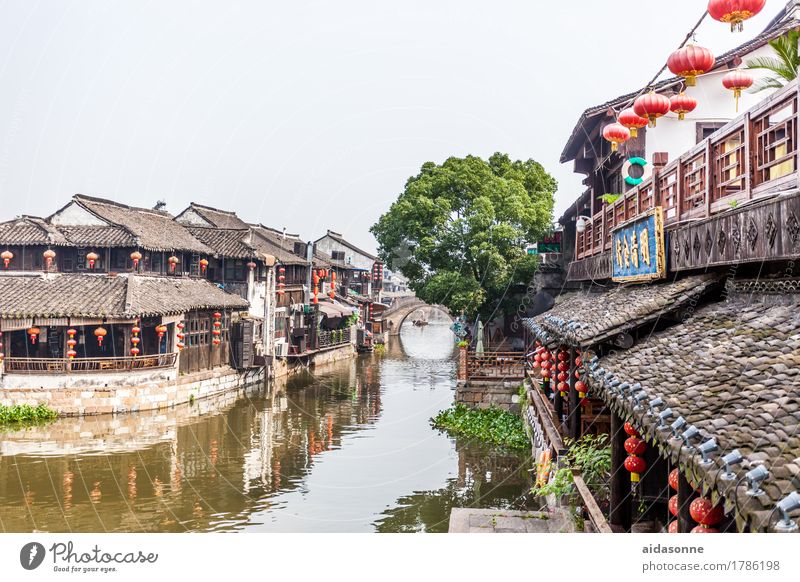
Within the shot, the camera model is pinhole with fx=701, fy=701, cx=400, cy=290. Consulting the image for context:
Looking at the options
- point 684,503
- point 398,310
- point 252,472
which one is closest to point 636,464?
point 684,503

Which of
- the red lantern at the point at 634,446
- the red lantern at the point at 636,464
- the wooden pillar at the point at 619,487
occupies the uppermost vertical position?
the red lantern at the point at 634,446

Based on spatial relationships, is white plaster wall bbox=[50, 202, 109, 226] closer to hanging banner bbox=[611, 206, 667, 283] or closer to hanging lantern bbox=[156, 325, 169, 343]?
hanging lantern bbox=[156, 325, 169, 343]

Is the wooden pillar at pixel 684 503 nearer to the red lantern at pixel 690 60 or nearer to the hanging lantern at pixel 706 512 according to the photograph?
the hanging lantern at pixel 706 512

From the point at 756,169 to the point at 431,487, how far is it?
10.6m

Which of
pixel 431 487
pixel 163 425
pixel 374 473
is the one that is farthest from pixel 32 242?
pixel 431 487

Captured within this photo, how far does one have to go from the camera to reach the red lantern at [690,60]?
7953 mm

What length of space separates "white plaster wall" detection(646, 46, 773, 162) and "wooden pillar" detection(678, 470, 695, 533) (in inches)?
431

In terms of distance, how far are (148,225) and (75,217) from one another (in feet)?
9.25

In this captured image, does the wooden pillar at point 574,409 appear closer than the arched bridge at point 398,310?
Yes

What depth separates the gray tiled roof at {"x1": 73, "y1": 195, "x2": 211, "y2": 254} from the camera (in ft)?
82.5

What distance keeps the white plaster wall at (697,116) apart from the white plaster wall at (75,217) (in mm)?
18937

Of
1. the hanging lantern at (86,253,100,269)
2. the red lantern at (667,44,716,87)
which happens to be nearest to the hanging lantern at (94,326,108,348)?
the hanging lantern at (86,253,100,269)

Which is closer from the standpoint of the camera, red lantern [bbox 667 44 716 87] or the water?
red lantern [bbox 667 44 716 87]

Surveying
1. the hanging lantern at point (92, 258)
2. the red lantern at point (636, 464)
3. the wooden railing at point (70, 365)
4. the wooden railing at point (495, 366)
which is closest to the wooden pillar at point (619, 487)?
the red lantern at point (636, 464)
